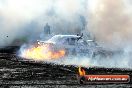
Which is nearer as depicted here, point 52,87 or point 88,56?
point 52,87

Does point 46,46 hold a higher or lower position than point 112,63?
higher

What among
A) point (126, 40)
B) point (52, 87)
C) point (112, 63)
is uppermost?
point (126, 40)

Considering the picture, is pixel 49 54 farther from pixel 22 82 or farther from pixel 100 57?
pixel 22 82

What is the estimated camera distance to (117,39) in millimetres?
33906

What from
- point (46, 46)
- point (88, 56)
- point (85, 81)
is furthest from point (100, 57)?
point (85, 81)

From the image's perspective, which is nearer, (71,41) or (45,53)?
(71,41)

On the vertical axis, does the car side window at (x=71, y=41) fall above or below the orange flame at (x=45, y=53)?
above

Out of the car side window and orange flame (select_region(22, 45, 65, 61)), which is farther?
the car side window

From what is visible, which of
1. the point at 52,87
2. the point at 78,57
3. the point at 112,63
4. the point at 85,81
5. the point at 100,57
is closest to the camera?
the point at 52,87

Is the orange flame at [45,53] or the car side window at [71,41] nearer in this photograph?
the orange flame at [45,53]

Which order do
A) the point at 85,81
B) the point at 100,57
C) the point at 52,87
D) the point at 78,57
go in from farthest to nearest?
the point at 78,57 → the point at 100,57 → the point at 85,81 → the point at 52,87

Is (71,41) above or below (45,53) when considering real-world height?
above

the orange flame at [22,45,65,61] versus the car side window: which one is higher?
the car side window

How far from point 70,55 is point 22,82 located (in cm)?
1620
